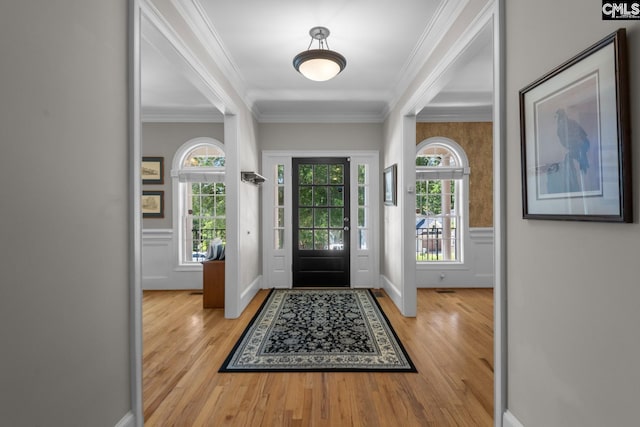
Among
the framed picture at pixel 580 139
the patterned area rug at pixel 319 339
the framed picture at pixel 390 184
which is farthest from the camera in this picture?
the framed picture at pixel 390 184

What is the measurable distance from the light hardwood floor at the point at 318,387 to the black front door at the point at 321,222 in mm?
1947

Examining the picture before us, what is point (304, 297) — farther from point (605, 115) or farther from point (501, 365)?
point (605, 115)

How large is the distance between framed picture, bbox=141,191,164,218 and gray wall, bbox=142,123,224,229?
0.05m

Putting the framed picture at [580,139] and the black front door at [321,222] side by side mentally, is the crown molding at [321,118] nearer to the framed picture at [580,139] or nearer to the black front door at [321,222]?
the black front door at [321,222]

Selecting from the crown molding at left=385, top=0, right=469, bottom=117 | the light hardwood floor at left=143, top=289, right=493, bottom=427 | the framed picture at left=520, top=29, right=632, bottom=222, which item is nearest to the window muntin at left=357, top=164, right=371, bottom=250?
the crown molding at left=385, top=0, right=469, bottom=117

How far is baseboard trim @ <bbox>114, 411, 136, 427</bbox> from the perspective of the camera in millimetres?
Answer: 1704

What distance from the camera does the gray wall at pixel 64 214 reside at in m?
1.12

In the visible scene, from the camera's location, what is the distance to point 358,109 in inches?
199

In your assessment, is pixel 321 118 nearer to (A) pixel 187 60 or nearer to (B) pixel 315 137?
(B) pixel 315 137

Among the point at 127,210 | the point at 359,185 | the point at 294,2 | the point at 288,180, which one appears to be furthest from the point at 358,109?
the point at 127,210

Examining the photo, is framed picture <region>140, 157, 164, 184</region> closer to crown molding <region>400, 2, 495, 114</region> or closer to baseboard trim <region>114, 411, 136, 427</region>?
crown molding <region>400, 2, 495, 114</region>

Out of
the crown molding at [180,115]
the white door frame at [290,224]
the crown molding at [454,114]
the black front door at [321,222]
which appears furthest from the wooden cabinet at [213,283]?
the crown molding at [454,114]

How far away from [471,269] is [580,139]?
14.8ft

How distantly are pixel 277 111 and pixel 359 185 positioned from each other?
5.66ft
